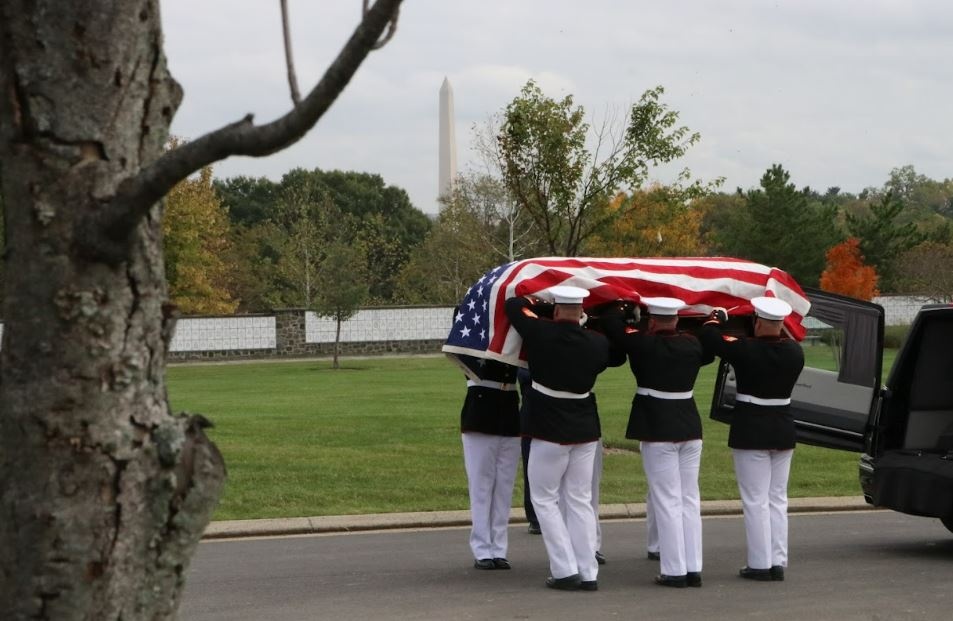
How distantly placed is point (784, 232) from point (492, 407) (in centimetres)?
5290

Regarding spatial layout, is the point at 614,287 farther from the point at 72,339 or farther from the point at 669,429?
the point at 72,339

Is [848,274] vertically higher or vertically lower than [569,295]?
lower

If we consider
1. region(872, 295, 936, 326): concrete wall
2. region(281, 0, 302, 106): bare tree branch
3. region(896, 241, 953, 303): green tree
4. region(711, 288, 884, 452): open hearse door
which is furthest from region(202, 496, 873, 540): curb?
region(872, 295, 936, 326): concrete wall

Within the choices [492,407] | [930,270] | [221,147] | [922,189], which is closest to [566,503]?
[492,407]

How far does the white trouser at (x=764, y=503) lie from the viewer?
338 inches

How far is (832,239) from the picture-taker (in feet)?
202

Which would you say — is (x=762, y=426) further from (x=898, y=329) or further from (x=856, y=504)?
(x=898, y=329)

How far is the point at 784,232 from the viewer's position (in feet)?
198

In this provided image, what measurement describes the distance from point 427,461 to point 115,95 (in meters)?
11.5

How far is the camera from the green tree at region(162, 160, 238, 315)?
40469 millimetres

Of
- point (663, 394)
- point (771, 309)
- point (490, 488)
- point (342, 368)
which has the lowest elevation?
point (342, 368)

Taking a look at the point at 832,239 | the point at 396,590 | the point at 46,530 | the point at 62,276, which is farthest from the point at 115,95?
the point at 832,239

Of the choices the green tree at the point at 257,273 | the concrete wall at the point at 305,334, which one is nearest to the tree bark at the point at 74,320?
the concrete wall at the point at 305,334

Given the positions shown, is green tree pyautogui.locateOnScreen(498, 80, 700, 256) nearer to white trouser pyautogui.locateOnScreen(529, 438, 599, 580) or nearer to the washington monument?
white trouser pyautogui.locateOnScreen(529, 438, 599, 580)
